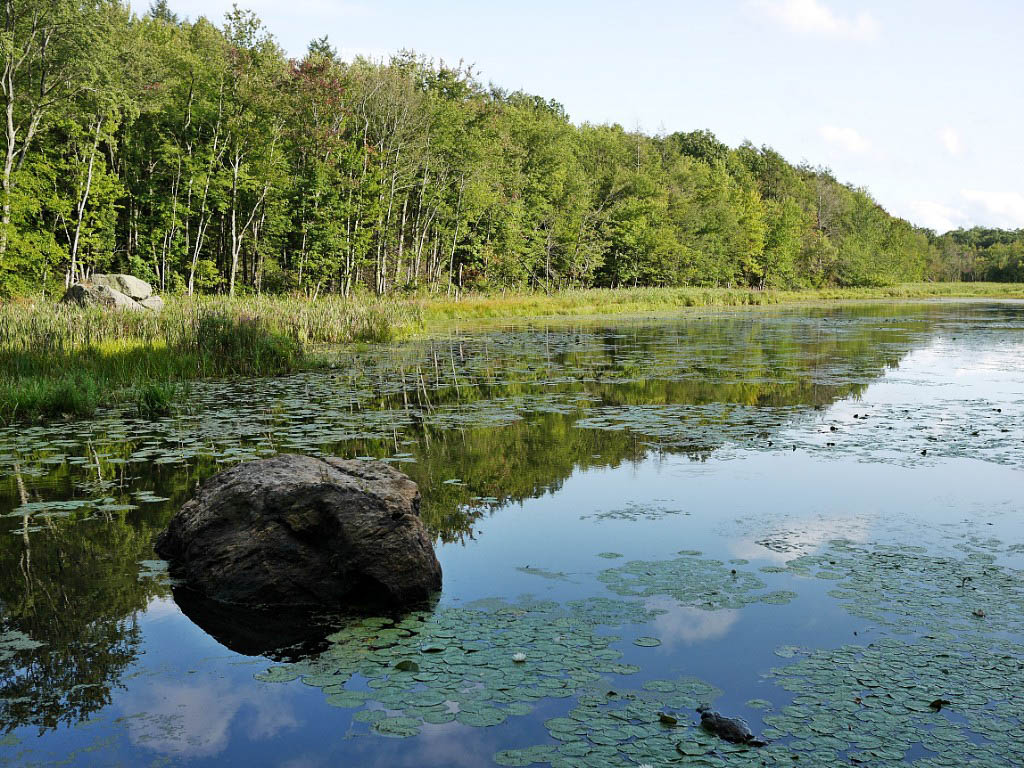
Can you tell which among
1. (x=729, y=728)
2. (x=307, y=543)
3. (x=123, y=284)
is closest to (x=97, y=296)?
(x=123, y=284)

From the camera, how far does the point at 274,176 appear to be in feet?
120

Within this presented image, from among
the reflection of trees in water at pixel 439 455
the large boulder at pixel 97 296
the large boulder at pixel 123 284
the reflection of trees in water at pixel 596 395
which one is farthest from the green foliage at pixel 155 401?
the large boulder at pixel 123 284

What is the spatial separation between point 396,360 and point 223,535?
13719 millimetres

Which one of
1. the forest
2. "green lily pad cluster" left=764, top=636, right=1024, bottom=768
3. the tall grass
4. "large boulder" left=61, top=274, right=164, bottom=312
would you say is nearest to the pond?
"green lily pad cluster" left=764, top=636, right=1024, bottom=768

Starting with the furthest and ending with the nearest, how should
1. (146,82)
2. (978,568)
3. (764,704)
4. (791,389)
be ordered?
(146,82) → (791,389) → (978,568) → (764,704)

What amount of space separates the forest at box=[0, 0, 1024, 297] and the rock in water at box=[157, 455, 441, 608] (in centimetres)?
2680

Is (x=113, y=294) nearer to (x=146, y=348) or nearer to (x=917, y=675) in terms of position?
(x=146, y=348)

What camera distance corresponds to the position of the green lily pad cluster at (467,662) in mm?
3760

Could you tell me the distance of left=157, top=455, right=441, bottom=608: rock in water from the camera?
516 centimetres

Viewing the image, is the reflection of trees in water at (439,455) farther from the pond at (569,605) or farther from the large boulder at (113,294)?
the large boulder at (113,294)

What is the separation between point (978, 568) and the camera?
5.46 m

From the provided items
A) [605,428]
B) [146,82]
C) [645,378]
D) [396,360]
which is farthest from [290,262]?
[605,428]

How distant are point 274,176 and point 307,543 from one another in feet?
113

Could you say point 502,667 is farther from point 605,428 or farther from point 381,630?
point 605,428
